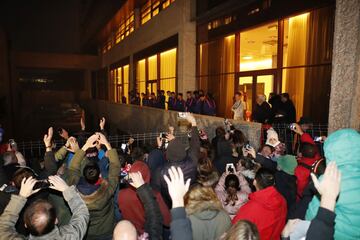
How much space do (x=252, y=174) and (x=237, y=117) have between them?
19.6ft

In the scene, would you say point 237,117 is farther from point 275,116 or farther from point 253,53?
point 253,53

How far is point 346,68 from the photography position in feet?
20.2

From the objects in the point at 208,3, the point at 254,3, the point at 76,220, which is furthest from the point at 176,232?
the point at 208,3

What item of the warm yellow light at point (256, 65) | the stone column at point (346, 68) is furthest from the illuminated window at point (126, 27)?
the stone column at point (346, 68)

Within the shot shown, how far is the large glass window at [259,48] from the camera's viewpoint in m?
10.4

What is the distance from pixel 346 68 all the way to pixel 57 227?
640cm

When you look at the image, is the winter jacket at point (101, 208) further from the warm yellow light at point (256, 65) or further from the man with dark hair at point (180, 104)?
the man with dark hair at point (180, 104)

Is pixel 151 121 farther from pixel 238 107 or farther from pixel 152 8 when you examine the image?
pixel 152 8

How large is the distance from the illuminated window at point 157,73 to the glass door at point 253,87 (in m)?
5.92

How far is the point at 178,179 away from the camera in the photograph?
83.4 inches

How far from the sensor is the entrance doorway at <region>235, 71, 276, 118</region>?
10.5 m

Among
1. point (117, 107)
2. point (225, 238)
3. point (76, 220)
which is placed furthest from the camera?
point (117, 107)

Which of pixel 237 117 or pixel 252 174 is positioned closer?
pixel 252 174

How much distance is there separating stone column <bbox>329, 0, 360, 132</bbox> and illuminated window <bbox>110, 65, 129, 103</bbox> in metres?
22.9
